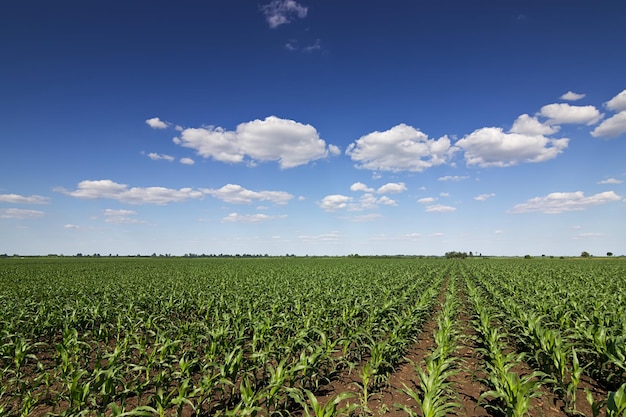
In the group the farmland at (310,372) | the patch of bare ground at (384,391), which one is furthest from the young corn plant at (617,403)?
the patch of bare ground at (384,391)

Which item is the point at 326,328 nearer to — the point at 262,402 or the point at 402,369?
the point at 402,369

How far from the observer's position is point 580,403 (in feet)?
19.8

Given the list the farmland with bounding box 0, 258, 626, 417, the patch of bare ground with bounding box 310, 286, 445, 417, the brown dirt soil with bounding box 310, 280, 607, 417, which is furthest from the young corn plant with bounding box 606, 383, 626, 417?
the patch of bare ground with bounding box 310, 286, 445, 417

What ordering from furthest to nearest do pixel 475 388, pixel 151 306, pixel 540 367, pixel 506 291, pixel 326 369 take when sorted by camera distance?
pixel 506 291
pixel 151 306
pixel 540 367
pixel 326 369
pixel 475 388

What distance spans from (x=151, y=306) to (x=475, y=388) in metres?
12.3

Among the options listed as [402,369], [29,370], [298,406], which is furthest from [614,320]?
[29,370]

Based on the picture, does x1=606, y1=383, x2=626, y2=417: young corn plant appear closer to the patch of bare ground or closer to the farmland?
the farmland

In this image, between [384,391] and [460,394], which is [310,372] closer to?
[384,391]

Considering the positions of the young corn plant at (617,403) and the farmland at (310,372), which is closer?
the young corn plant at (617,403)

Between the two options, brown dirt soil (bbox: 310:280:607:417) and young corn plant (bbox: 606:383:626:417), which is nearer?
young corn plant (bbox: 606:383:626:417)

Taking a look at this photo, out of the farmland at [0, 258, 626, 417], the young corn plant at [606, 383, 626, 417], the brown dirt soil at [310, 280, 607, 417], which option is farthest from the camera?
the brown dirt soil at [310, 280, 607, 417]

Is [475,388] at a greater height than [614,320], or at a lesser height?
lesser

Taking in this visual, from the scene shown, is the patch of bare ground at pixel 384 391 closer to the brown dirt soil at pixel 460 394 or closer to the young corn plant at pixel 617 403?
the brown dirt soil at pixel 460 394

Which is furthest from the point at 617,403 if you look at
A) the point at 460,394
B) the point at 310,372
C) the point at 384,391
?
the point at 310,372
